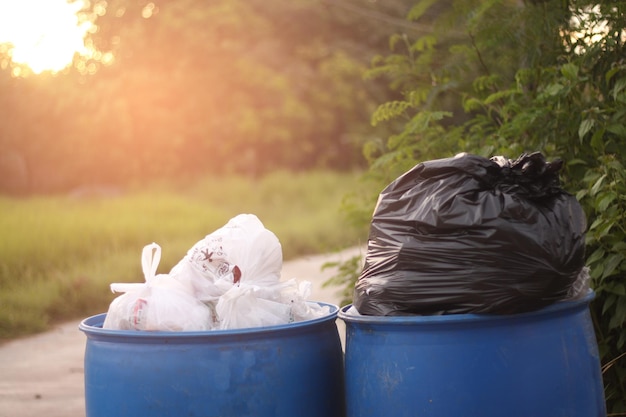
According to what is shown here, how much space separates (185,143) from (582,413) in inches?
542

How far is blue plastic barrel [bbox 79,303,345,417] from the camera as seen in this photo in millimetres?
2389

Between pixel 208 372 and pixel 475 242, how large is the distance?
961 mm

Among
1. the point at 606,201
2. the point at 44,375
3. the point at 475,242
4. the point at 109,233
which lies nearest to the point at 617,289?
the point at 606,201

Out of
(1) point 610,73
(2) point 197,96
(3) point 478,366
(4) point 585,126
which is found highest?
(2) point 197,96

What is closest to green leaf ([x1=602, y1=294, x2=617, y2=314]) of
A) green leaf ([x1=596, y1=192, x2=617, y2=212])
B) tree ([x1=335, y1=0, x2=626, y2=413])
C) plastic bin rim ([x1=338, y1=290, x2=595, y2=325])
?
tree ([x1=335, y1=0, x2=626, y2=413])

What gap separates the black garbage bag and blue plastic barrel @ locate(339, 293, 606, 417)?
0.06 m

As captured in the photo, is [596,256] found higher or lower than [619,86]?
lower

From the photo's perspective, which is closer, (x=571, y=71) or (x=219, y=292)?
(x=219, y=292)

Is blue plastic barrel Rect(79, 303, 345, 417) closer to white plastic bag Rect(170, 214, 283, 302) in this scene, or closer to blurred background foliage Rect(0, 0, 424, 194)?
white plastic bag Rect(170, 214, 283, 302)

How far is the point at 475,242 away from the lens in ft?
7.42

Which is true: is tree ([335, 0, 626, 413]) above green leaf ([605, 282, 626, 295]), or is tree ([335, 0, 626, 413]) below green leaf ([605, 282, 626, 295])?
above

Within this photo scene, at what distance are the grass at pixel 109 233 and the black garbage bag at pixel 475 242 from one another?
1.95m

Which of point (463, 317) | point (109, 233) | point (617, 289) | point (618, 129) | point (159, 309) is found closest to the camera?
point (463, 317)

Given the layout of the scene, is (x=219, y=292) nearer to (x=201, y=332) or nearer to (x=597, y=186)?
(x=201, y=332)
